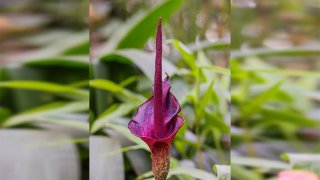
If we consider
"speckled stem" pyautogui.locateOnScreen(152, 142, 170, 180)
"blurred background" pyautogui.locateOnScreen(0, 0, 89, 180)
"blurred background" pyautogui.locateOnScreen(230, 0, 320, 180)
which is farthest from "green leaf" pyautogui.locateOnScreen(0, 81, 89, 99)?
"speckled stem" pyautogui.locateOnScreen(152, 142, 170, 180)

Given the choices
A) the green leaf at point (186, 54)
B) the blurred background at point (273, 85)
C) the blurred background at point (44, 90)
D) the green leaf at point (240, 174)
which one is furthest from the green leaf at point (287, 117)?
the green leaf at point (186, 54)

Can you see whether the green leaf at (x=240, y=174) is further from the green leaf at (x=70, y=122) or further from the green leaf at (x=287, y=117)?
the green leaf at (x=70, y=122)

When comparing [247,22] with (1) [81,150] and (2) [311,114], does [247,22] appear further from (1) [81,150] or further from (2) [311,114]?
(1) [81,150]

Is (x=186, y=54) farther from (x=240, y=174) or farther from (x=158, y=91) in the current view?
(x=240, y=174)

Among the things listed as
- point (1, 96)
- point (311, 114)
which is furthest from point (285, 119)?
point (1, 96)

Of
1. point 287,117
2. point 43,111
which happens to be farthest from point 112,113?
point 287,117

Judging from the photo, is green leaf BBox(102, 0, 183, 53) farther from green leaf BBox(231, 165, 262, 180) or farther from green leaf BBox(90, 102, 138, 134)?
green leaf BBox(231, 165, 262, 180)

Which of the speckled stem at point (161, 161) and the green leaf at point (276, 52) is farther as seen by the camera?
the green leaf at point (276, 52)
